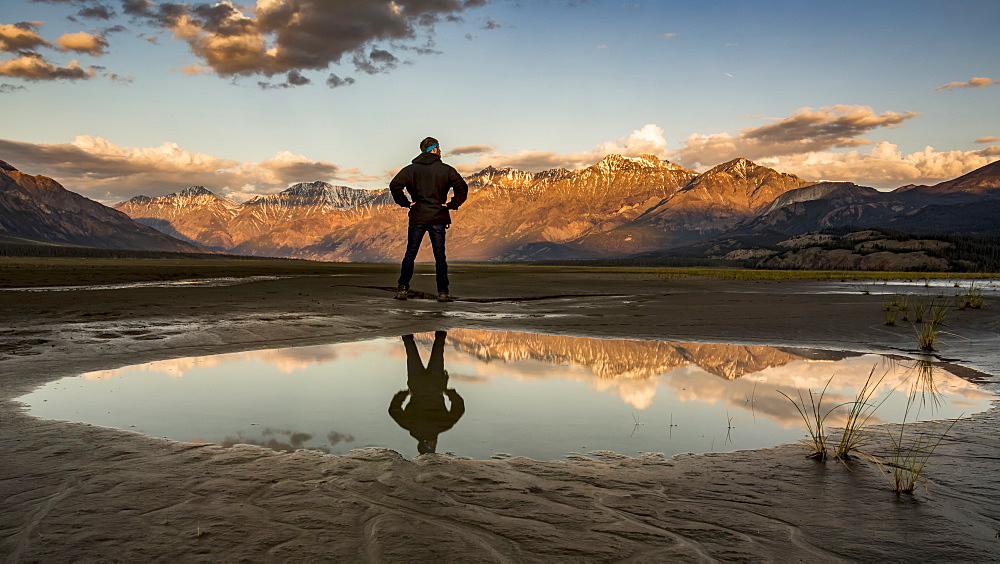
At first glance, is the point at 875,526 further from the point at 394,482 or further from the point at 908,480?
the point at 394,482

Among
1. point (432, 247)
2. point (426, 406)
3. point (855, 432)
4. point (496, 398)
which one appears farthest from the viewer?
point (432, 247)

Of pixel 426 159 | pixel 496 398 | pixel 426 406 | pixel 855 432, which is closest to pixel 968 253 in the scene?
pixel 426 159

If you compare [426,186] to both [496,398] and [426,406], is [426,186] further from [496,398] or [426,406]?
[426,406]

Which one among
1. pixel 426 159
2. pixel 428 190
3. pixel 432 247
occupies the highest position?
pixel 426 159

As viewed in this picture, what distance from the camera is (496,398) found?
6.05 metres

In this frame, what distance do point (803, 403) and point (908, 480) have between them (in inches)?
91.4

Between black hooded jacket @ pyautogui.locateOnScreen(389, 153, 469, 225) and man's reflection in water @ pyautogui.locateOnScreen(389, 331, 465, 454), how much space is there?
31.4 ft

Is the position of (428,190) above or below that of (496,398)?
above

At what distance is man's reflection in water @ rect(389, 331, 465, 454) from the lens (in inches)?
193

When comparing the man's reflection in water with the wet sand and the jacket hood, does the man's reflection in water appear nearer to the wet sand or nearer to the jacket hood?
the wet sand

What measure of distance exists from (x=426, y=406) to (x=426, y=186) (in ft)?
39.9

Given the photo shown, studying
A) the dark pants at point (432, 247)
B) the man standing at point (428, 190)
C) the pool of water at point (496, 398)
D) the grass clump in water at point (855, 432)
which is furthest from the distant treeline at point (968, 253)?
the grass clump in water at point (855, 432)

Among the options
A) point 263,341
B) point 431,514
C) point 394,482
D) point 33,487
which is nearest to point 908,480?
point 431,514

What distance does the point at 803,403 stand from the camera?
19.4 feet
